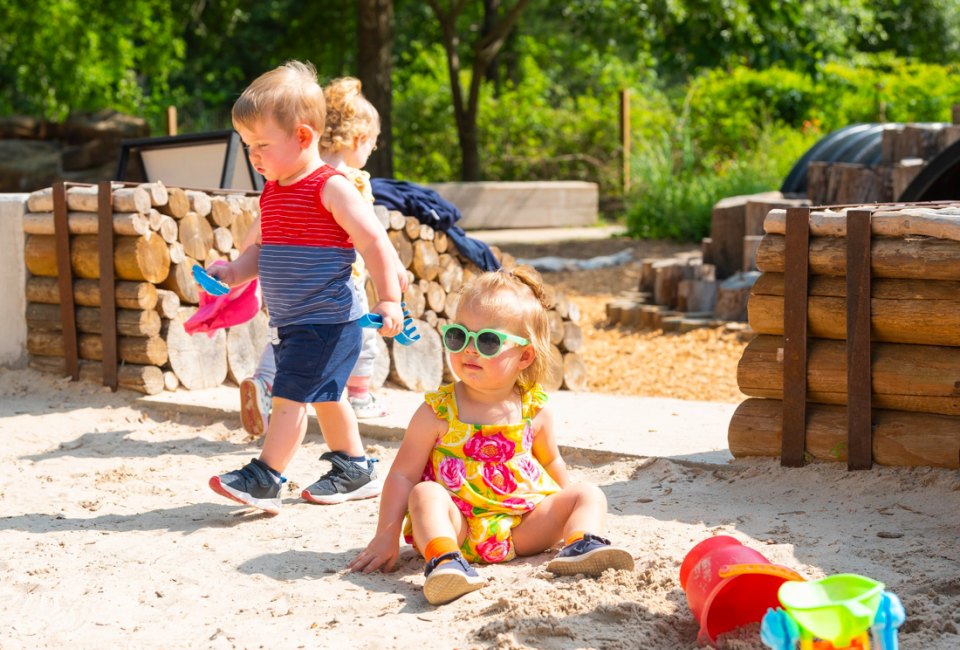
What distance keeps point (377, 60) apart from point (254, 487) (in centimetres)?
1098

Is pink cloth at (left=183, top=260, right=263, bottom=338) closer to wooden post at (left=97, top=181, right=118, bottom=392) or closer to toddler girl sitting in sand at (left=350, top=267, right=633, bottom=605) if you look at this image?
wooden post at (left=97, top=181, right=118, bottom=392)

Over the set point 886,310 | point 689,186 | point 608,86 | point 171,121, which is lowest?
point 886,310

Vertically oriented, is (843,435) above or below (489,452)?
below

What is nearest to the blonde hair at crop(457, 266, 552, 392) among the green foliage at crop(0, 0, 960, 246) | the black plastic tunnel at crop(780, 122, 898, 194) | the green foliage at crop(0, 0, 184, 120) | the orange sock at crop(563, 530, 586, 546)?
the orange sock at crop(563, 530, 586, 546)

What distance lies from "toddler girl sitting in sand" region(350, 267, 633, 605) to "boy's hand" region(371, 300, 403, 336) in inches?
12.2

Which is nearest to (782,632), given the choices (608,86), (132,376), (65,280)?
(132,376)

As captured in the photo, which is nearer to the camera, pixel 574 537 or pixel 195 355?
pixel 574 537

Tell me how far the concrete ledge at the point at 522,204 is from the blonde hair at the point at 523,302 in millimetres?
11969

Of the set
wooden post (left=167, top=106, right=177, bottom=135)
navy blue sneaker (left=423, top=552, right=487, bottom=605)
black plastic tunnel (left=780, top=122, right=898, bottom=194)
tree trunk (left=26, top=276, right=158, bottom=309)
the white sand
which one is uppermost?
wooden post (left=167, top=106, right=177, bottom=135)

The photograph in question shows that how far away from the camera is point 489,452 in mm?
3295

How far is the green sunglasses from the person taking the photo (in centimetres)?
319

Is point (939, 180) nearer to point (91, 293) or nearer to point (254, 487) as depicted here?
point (91, 293)

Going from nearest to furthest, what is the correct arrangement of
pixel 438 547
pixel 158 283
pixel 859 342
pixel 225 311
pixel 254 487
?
pixel 438 547 → pixel 254 487 → pixel 859 342 → pixel 225 311 → pixel 158 283

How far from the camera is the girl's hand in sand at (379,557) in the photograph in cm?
323
